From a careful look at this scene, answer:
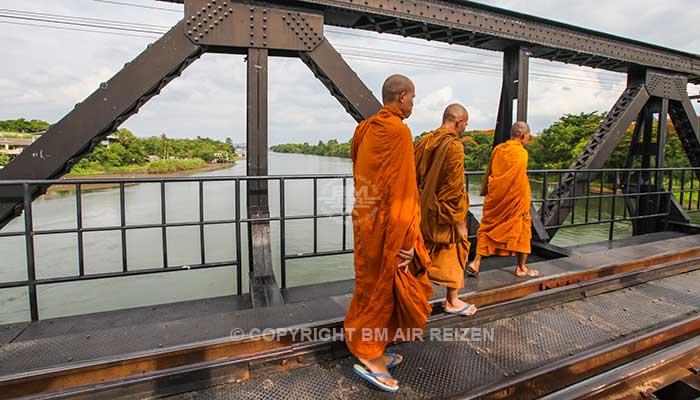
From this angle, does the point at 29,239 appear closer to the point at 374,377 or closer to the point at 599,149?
the point at 374,377

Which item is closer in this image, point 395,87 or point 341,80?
point 395,87

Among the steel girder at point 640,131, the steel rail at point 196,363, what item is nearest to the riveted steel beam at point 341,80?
the steel rail at point 196,363

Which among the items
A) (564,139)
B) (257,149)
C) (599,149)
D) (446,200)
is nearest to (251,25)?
(257,149)

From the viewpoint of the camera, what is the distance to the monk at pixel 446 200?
254 cm

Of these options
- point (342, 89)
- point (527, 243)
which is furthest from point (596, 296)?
point (342, 89)

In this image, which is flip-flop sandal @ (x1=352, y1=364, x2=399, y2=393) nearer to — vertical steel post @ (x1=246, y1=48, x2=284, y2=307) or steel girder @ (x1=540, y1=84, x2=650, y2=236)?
vertical steel post @ (x1=246, y1=48, x2=284, y2=307)

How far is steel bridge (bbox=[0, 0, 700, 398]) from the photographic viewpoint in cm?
209

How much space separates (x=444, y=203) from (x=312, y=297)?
1592 mm

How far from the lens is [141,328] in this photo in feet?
8.05

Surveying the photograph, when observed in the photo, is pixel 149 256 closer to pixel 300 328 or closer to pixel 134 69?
pixel 134 69

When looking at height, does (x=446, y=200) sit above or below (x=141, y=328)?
above

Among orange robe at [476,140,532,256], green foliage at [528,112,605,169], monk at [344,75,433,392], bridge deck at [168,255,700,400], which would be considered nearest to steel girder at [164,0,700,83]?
orange robe at [476,140,532,256]

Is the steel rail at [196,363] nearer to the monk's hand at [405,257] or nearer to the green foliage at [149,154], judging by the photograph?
the monk's hand at [405,257]

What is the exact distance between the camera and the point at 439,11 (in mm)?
4320
